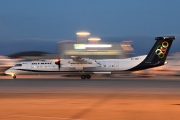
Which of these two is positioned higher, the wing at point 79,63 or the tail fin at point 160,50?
the tail fin at point 160,50

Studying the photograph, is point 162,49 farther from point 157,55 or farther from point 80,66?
point 80,66

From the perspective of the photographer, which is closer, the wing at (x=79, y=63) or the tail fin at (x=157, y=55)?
the tail fin at (x=157, y=55)

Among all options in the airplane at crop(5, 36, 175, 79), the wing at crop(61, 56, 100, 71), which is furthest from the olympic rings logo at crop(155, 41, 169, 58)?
the wing at crop(61, 56, 100, 71)

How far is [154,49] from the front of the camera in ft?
155

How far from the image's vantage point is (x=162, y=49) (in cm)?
4750

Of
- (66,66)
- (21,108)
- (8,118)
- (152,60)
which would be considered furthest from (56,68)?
(8,118)

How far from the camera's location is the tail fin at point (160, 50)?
46.6m

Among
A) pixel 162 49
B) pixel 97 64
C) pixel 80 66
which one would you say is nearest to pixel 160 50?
pixel 162 49

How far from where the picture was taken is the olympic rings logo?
154 feet

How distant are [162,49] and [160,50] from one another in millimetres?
391

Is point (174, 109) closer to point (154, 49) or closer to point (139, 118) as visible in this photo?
point (139, 118)

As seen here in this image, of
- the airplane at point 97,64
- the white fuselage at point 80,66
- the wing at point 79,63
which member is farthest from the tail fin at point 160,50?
the wing at point 79,63

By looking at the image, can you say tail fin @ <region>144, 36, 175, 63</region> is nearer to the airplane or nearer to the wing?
the airplane

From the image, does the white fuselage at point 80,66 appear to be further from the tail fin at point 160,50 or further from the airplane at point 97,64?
the tail fin at point 160,50
